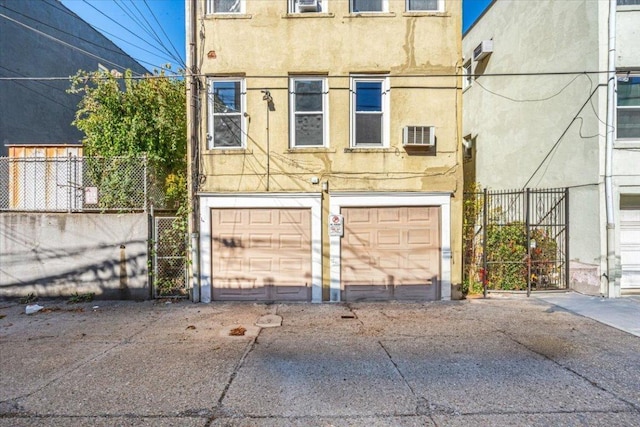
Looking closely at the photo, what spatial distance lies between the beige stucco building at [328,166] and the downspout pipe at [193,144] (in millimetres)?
36

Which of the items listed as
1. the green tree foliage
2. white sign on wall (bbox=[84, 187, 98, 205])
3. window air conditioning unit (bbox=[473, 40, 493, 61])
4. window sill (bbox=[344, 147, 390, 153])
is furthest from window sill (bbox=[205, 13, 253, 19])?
window air conditioning unit (bbox=[473, 40, 493, 61])

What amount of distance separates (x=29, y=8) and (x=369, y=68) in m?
13.1

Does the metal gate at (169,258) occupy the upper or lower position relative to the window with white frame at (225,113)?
lower

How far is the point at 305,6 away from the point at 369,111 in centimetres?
281

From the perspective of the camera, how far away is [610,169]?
25.0ft

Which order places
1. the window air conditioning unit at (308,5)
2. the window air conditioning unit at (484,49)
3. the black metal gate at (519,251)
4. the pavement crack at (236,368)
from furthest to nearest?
the window air conditioning unit at (484,49), the black metal gate at (519,251), the window air conditioning unit at (308,5), the pavement crack at (236,368)

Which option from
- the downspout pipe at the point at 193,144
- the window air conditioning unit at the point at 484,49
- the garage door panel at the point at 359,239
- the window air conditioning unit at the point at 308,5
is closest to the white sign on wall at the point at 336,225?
the garage door panel at the point at 359,239

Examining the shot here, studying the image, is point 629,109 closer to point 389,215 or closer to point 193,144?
point 389,215

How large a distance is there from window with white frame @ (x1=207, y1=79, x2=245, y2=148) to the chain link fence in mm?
1859

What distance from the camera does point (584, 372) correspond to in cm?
424

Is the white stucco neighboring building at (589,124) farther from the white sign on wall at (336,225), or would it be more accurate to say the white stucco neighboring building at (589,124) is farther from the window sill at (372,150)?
the white sign on wall at (336,225)

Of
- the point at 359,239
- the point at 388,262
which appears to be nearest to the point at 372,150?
the point at 359,239

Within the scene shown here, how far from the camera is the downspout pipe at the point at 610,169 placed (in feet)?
24.9

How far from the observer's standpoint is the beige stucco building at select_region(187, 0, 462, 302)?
25.2ft
